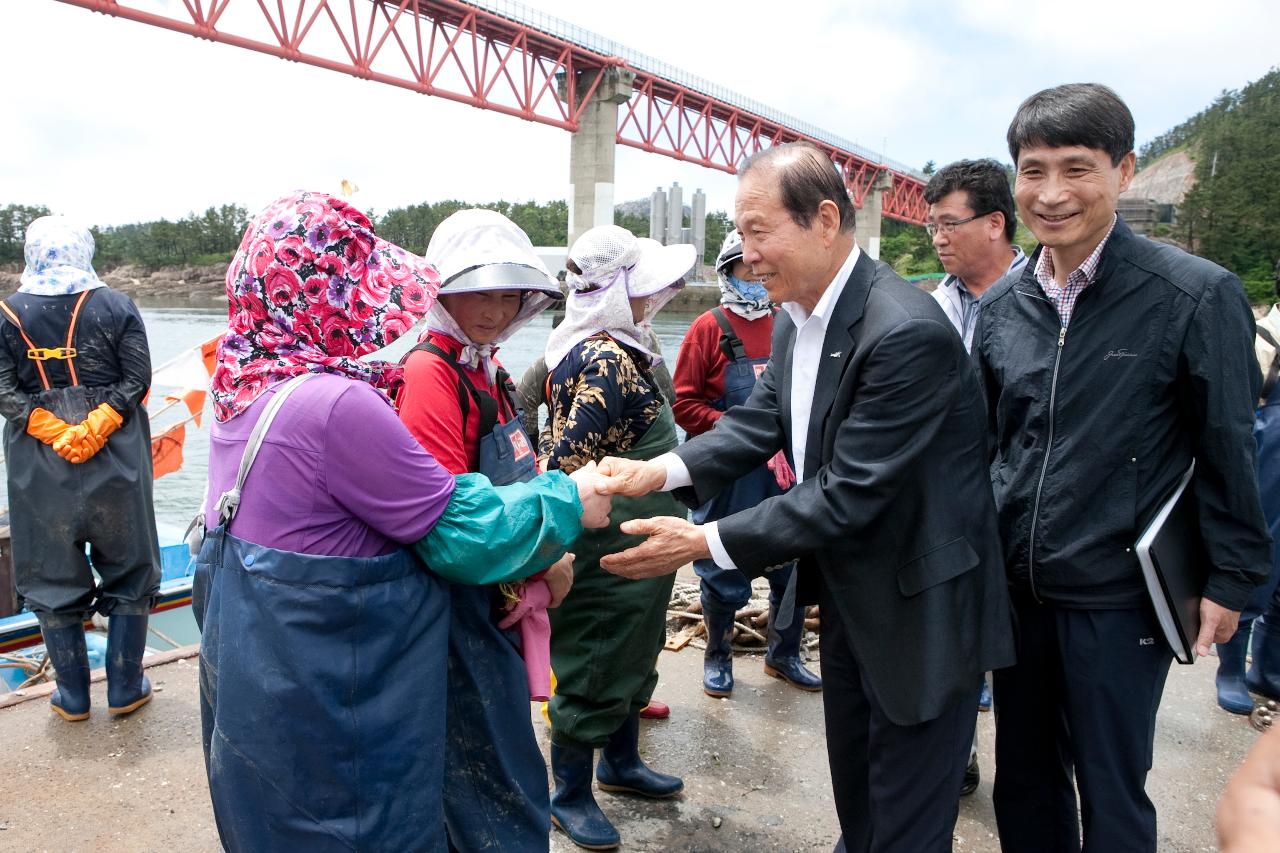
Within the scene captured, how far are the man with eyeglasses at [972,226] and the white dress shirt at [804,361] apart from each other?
124cm

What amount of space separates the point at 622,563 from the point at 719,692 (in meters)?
1.87

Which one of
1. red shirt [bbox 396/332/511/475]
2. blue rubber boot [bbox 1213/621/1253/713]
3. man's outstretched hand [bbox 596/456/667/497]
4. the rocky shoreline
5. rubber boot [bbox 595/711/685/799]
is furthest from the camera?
the rocky shoreline

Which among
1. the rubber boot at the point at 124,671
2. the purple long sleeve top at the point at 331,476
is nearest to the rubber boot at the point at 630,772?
the purple long sleeve top at the point at 331,476

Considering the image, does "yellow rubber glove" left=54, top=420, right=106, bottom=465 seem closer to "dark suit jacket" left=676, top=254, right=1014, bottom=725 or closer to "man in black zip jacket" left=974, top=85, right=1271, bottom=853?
"dark suit jacket" left=676, top=254, right=1014, bottom=725

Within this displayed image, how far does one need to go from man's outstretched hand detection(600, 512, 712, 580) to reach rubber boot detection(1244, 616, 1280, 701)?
128 inches

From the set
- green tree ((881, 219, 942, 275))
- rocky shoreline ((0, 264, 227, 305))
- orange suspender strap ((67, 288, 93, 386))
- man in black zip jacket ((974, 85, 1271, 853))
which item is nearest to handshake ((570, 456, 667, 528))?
man in black zip jacket ((974, 85, 1271, 853))

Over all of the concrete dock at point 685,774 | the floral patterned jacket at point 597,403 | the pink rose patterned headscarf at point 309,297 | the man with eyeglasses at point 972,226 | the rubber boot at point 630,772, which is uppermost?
the man with eyeglasses at point 972,226

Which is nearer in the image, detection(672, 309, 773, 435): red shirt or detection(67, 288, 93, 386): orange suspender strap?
detection(67, 288, 93, 386): orange suspender strap

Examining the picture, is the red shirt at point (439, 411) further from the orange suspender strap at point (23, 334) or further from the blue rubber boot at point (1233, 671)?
the blue rubber boot at point (1233, 671)

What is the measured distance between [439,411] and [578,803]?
4.63 ft

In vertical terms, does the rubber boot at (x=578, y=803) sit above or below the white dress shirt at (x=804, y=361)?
below

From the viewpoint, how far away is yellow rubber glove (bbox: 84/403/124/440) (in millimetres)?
3520

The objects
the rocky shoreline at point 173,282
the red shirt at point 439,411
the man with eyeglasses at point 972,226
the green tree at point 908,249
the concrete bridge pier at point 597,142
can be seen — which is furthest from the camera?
the green tree at point 908,249

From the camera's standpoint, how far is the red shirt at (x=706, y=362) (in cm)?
368
